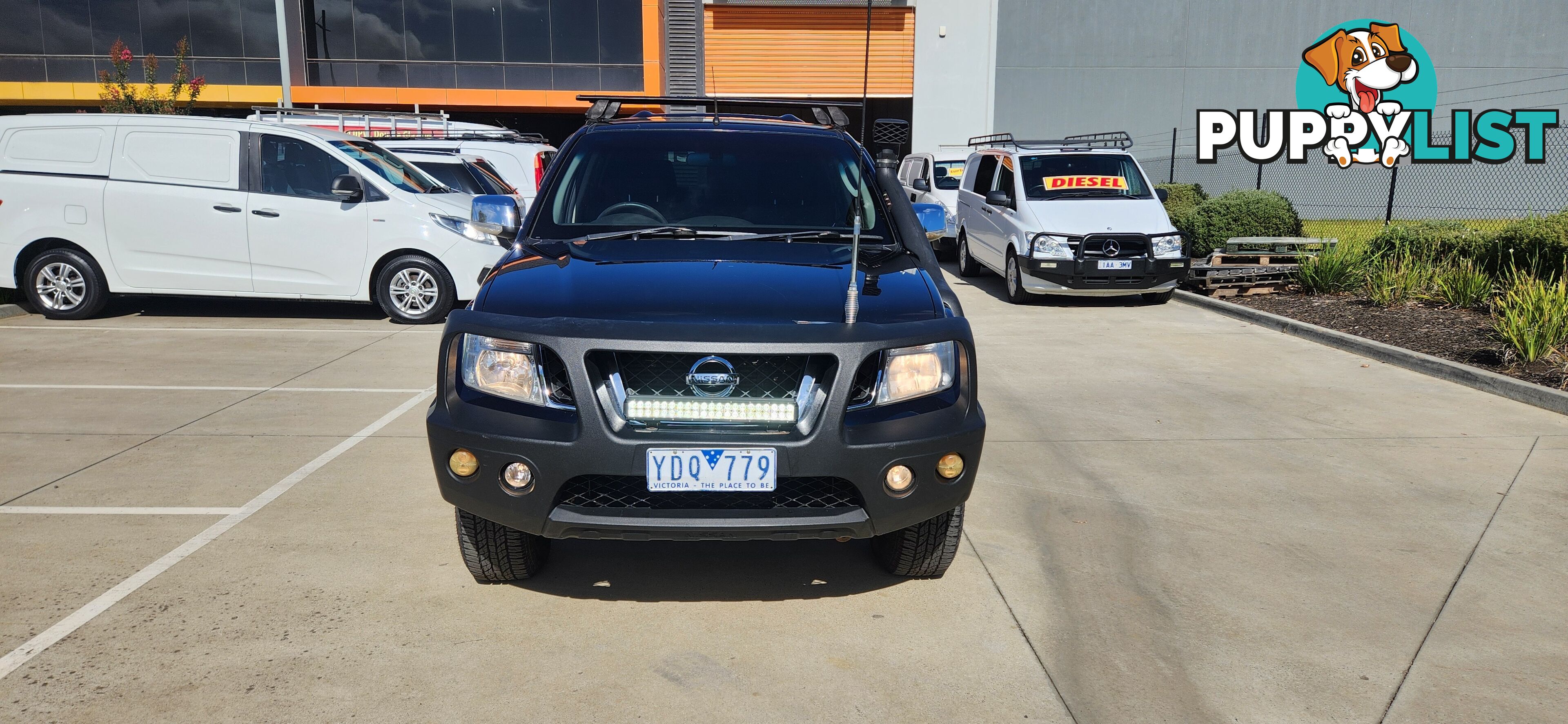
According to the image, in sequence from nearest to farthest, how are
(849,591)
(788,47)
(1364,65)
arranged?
(849,591), (788,47), (1364,65)

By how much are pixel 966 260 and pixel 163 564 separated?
12321 millimetres

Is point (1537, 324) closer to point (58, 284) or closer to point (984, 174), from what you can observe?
point (984, 174)

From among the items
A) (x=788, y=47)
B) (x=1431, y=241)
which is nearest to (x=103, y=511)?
(x=1431, y=241)

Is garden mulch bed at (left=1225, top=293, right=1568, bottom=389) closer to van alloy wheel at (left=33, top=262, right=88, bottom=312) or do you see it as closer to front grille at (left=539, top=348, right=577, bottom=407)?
front grille at (left=539, top=348, right=577, bottom=407)

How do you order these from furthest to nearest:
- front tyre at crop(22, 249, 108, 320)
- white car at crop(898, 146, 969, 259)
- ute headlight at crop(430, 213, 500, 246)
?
white car at crop(898, 146, 969, 259)
ute headlight at crop(430, 213, 500, 246)
front tyre at crop(22, 249, 108, 320)

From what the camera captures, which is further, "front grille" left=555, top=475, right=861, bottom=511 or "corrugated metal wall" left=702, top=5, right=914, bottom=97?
"corrugated metal wall" left=702, top=5, right=914, bottom=97

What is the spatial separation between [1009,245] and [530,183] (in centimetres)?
627

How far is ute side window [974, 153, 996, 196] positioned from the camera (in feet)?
46.4

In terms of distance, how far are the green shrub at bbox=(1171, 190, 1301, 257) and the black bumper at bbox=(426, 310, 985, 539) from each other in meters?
11.3

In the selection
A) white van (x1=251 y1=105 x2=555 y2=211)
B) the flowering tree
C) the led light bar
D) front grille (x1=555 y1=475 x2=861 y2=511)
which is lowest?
front grille (x1=555 y1=475 x2=861 y2=511)

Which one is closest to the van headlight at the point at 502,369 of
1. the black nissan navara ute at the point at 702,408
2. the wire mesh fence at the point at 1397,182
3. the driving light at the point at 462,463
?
the black nissan navara ute at the point at 702,408

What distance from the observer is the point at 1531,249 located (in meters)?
10.3

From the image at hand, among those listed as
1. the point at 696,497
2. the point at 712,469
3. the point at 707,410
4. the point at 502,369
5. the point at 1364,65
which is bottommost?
the point at 696,497

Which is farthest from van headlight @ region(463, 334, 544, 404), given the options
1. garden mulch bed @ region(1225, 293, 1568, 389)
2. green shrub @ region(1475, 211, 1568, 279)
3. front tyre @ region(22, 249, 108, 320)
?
green shrub @ region(1475, 211, 1568, 279)
